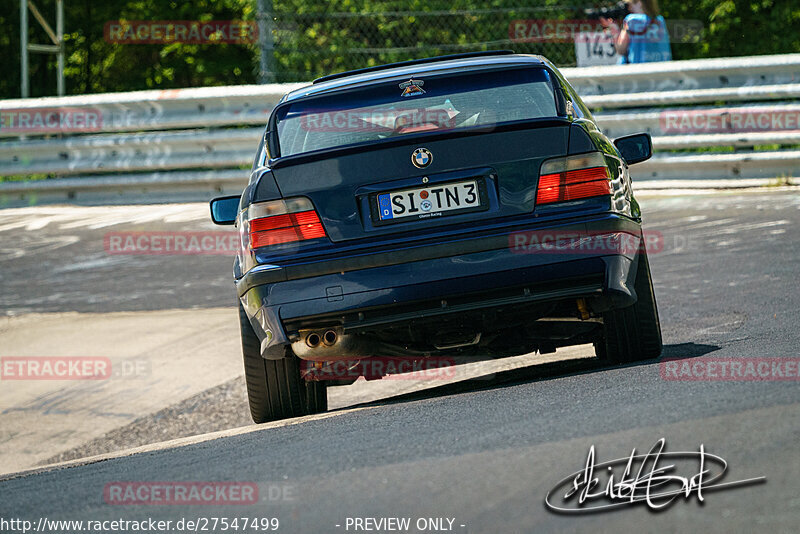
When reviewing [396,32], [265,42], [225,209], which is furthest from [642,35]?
[225,209]

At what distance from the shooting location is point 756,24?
67.6 ft

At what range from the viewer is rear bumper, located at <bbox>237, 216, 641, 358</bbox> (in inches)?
189

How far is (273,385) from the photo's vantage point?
215 inches

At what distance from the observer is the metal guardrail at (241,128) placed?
1159 cm

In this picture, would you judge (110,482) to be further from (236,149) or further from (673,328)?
(236,149)

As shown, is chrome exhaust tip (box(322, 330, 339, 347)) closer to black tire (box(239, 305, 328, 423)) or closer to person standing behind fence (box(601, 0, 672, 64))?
black tire (box(239, 305, 328, 423))

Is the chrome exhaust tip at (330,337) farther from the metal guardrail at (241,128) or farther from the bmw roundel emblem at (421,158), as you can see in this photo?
the metal guardrail at (241,128)

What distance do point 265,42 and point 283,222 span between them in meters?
8.74

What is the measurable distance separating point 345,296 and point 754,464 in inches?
79.4

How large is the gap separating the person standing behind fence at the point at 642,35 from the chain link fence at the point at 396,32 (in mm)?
2508

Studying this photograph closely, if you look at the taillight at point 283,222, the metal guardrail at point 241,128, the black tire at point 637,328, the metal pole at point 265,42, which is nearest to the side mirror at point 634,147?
the black tire at point 637,328

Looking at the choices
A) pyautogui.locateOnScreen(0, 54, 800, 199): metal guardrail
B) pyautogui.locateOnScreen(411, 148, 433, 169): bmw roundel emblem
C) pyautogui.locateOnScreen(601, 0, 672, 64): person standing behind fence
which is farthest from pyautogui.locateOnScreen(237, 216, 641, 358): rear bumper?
pyautogui.locateOnScreen(601, 0, 672, 64): person standing behind fence

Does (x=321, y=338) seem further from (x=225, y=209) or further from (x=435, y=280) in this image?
(x=225, y=209)

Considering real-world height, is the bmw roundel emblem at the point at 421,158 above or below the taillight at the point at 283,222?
above
